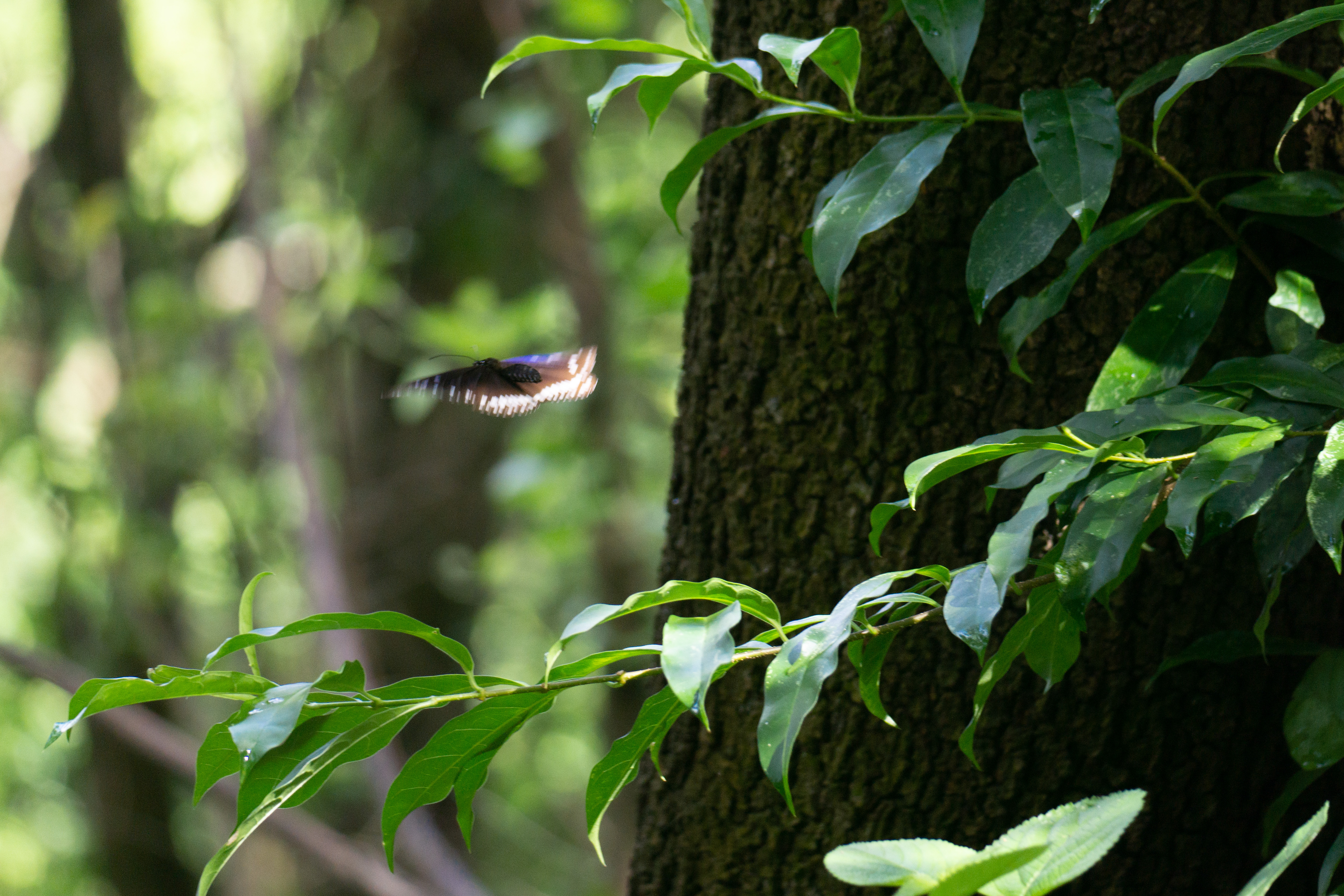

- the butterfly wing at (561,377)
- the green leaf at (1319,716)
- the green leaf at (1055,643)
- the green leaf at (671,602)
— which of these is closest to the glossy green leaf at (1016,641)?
the green leaf at (1055,643)

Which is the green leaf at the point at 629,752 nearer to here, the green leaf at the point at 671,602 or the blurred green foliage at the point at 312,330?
the green leaf at the point at 671,602

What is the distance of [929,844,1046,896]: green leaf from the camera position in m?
0.38

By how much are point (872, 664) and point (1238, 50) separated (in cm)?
42

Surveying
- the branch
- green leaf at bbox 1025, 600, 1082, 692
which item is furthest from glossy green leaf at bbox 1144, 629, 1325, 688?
the branch

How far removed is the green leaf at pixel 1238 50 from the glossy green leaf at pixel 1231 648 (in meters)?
0.40

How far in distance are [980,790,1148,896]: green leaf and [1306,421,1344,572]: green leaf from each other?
20cm

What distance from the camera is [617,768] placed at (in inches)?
24.0

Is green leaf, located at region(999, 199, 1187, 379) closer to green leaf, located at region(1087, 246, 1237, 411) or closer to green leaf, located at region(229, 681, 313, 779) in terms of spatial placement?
green leaf, located at region(1087, 246, 1237, 411)

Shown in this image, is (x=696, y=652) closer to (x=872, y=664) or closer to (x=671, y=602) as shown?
(x=671, y=602)

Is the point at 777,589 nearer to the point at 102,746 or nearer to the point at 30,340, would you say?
the point at 102,746

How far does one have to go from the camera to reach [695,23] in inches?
27.3

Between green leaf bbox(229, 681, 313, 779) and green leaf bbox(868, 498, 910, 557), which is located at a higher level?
green leaf bbox(868, 498, 910, 557)

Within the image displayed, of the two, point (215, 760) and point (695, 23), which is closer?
point (215, 760)

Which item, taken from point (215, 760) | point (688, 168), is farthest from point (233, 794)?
point (688, 168)
